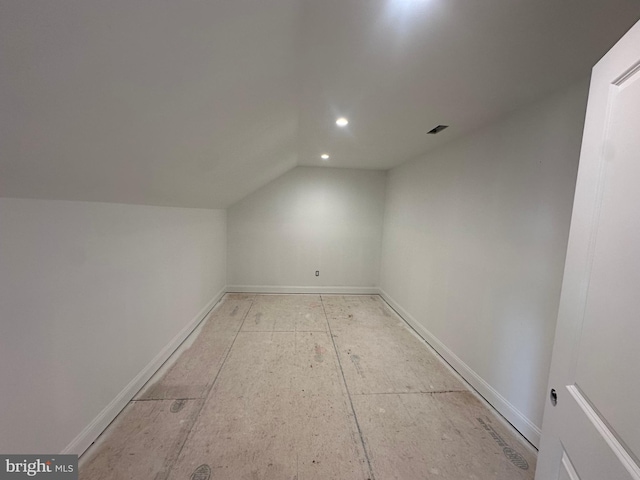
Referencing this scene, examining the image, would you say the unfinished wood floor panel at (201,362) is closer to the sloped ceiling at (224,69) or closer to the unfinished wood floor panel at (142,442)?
the unfinished wood floor panel at (142,442)

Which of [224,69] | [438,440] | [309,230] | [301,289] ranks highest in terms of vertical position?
[224,69]

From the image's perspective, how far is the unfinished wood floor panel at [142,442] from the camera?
143 centimetres

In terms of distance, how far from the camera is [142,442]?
1.61 meters

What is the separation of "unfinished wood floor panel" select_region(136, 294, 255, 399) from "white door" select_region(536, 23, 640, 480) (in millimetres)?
2210

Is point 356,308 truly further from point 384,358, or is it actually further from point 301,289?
point 384,358

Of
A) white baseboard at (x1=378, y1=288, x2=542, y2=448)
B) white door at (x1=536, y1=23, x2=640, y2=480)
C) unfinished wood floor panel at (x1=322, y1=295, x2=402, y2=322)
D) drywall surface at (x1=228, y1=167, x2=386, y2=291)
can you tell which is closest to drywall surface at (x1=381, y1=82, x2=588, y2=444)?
white baseboard at (x1=378, y1=288, x2=542, y2=448)

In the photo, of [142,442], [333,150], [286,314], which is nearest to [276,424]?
[142,442]

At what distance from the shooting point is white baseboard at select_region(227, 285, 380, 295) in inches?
185

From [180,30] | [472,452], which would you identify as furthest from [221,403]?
[180,30]

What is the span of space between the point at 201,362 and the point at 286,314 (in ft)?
4.65

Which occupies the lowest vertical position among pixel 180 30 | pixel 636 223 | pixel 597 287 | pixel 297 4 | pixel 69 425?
pixel 69 425

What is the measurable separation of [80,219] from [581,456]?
7.47ft

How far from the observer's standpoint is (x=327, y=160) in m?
3.96

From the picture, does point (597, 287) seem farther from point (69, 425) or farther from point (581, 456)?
point (69, 425)
